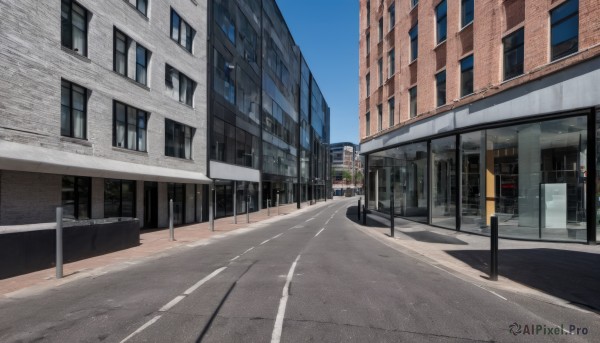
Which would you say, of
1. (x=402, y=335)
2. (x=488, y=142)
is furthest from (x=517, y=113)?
(x=402, y=335)

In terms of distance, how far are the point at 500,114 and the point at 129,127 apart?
16.1m

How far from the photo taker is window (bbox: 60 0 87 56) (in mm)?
14023

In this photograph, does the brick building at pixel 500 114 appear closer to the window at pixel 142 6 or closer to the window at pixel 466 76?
the window at pixel 466 76

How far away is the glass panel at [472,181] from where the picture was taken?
1673cm

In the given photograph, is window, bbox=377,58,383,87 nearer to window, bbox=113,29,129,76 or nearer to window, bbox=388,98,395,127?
window, bbox=388,98,395,127

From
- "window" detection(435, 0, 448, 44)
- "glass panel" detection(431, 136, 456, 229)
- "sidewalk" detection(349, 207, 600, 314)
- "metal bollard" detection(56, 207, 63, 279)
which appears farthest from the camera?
"window" detection(435, 0, 448, 44)

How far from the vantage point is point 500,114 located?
15109mm

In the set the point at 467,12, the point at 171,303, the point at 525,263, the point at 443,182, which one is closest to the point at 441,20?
the point at 467,12

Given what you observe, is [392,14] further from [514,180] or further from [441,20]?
[514,180]

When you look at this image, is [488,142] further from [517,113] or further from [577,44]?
[577,44]

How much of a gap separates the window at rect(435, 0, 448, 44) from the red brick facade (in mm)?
248

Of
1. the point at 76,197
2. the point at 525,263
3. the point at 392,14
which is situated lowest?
the point at 525,263

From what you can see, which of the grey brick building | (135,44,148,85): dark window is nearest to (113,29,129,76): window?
the grey brick building

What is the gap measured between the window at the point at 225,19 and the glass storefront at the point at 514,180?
16.8 metres
